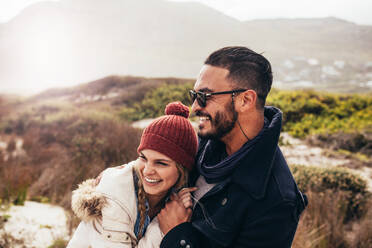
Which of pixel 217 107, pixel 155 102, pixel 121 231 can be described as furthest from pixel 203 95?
pixel 155 102

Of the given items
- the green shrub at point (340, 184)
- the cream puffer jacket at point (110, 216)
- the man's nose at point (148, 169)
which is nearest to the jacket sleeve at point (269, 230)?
the cream puffer jacket at point (110, 216)

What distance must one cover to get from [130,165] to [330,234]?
3.16m

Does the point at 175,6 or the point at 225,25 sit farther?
the point at 175,6

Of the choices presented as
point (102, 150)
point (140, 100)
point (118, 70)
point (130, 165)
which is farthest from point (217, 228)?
point (118, 70)

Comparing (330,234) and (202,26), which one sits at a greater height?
(202,26)

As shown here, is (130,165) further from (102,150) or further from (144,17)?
(144,17)

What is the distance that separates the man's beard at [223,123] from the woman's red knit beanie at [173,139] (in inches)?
8.6

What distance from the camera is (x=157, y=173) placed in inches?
77.9

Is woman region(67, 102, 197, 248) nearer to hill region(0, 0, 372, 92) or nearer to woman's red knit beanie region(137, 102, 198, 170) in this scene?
woman's red knit beanie region(137, 102, 198, 170)

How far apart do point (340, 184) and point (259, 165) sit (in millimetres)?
3941

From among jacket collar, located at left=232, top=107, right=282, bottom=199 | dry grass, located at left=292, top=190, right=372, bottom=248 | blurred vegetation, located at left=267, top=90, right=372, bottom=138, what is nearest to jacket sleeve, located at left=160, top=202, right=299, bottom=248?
jacket collar, located at left=232, top=107, right=282, bottom=199

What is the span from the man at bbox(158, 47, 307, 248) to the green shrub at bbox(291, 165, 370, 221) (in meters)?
3.19

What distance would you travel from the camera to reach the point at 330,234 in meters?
3.68

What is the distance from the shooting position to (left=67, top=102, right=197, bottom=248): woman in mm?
1836
